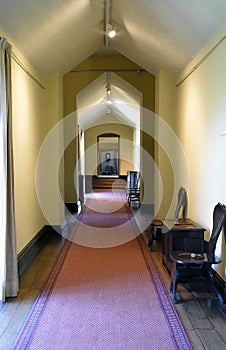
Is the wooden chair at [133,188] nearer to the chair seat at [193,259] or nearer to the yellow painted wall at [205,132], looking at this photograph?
the yellow painted wall at [205,132]

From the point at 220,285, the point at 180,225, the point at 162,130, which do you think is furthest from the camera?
the point at 162,130

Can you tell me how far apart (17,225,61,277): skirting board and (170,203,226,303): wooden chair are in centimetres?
171

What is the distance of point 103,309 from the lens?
9.32 feet

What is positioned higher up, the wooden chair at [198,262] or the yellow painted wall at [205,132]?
the yellow painted wall at [205,132]

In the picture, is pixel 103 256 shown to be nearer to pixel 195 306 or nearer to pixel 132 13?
pixel 195 306

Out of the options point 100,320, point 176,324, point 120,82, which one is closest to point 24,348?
point 100,320

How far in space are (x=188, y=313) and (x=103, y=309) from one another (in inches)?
29.2

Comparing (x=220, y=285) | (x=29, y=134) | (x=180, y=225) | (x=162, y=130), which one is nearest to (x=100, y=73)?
(x=162, y=130)

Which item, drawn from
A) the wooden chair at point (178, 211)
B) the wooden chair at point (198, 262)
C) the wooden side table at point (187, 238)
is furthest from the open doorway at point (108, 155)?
the wooden chair at point (198, 262)

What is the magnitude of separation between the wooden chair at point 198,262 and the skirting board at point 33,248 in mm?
1710

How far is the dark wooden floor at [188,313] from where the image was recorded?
235 cm

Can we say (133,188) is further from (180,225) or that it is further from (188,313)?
(188,313)

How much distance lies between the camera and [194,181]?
420 centimetres

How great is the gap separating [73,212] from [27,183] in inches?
135
